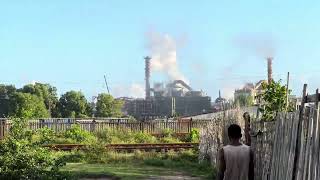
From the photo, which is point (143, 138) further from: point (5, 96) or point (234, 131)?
point (5, 96)

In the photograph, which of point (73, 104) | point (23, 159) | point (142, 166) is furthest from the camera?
point (73, 104)

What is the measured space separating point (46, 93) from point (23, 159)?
96990 mm

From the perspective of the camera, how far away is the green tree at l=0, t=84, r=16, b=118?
106588 mm

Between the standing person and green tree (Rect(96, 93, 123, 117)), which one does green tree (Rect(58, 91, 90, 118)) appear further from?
the standing person

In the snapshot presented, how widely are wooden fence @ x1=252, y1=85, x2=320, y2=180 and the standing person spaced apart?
2.08ft

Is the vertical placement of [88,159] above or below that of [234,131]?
below

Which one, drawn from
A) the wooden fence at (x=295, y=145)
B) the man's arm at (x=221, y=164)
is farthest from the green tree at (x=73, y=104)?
the man's arm at (x=221, y=164)

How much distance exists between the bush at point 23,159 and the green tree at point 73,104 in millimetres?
89448

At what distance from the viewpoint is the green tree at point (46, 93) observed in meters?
106

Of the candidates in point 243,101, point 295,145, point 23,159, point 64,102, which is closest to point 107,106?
point 64,102

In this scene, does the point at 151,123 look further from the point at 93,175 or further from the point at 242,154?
the point at 242,154

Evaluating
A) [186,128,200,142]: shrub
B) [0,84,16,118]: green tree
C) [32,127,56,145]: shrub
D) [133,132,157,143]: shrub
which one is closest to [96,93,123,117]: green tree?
[0,84,16,118]: green tree

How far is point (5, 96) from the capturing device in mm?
111438

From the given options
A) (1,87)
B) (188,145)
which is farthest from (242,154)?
(1,87)
